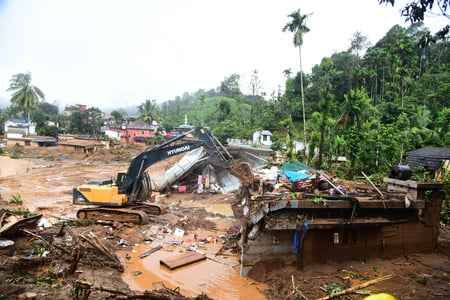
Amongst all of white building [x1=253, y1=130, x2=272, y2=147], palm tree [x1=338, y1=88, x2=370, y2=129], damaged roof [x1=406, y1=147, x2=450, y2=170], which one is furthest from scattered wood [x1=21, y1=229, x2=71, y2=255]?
white building [x1=253, y1=130, x2=272, y2=147]

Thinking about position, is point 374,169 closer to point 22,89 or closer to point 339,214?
point 339,214

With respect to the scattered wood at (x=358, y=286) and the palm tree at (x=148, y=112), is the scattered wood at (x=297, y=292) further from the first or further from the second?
the palm tree at (x=148, y=112)

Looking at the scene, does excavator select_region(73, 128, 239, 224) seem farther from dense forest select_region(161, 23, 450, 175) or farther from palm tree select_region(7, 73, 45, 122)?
palm tree select_region(7, 73, 45, 122)

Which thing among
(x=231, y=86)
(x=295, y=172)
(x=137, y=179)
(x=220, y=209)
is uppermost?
(x=231, y=86)

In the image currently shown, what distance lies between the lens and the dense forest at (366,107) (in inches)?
840

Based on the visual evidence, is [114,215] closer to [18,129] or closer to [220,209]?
[220,209]

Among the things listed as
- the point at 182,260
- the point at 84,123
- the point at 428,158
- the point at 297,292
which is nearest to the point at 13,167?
the point at 84,123

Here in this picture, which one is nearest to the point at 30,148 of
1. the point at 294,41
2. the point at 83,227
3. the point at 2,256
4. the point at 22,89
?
the point at 22,89

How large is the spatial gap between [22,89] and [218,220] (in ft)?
166

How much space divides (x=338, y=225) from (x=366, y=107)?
21062mm

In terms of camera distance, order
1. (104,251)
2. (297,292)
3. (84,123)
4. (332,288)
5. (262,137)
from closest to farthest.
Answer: (297,292)
(332,288)
(104,251)
(262,137)
(84,123)

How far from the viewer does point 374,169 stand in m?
19.9

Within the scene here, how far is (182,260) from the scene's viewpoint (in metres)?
9.05

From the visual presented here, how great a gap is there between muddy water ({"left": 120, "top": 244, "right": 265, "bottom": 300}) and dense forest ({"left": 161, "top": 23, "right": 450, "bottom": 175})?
13.5 meters
